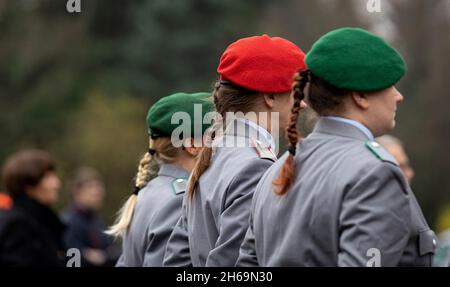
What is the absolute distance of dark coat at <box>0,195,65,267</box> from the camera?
7566 mm

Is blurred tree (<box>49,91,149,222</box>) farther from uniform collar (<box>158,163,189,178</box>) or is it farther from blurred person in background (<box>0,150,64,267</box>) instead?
uniform collar (<box>158,163,189,178</box>)

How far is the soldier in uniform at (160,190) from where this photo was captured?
6133 mm

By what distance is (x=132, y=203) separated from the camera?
21.6 feet

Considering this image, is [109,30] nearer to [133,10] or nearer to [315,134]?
[133,10]

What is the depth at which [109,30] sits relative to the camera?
36812 mm

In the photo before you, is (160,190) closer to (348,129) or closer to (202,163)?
(202,163)

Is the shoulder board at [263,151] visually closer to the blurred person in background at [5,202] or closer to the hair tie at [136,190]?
the hair tie at [136,190]

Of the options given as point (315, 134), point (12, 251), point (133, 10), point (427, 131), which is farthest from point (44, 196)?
point (133, 10)

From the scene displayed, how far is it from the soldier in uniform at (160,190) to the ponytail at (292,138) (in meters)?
1.69

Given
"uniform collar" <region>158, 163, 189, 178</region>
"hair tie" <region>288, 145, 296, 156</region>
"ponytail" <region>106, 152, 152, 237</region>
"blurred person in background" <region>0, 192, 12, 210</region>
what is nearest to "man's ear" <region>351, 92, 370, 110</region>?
"hair tie" <region>288, 145, 296, 156</region>

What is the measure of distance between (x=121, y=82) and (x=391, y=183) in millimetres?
31230

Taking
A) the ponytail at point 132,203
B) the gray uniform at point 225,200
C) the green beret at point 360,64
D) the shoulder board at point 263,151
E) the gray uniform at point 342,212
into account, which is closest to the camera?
the gray uniform at point 342,212

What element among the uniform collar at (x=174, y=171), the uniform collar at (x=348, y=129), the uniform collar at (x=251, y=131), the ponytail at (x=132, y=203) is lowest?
the ponytail at (x=132, y=203)

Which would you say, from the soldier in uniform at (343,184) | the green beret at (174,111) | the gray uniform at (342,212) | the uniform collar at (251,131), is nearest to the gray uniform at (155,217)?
the green beret at (174,111)
